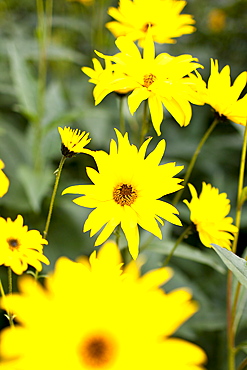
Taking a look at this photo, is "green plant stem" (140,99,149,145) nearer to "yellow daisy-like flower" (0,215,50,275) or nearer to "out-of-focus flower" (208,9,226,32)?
"yellow daisy-like flower" (0,215,50,275)

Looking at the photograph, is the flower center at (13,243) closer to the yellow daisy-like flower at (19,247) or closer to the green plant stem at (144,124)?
the yellow daisy-like flower at (19,247)

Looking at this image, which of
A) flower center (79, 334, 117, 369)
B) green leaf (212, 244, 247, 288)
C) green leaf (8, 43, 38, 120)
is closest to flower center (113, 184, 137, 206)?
green leaf (212, 244, 247, 288)

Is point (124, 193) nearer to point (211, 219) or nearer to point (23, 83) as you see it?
point (211, 219)

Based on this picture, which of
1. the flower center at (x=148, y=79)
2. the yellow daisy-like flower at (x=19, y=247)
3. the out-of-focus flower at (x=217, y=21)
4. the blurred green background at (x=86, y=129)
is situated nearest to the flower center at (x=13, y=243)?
the yellow daisy-like flower at (x=19, y=247)

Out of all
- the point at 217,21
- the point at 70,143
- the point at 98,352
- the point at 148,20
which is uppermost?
the point at 217,21

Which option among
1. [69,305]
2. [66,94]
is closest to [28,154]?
[66,94]

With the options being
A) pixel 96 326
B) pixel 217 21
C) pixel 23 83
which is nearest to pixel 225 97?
pixel 96 326
